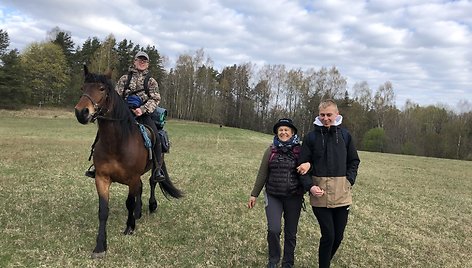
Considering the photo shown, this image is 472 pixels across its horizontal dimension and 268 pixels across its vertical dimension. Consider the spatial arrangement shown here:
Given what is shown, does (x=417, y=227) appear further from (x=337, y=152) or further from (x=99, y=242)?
(x=99, y=242)

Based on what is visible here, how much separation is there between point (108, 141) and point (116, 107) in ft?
1.75

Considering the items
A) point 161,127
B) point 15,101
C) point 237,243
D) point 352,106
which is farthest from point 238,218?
point 352,106

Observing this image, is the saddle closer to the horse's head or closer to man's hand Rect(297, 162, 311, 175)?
the horse's head

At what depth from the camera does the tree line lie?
6028 cm

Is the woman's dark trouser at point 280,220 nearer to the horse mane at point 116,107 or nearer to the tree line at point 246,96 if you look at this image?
the horse mane at point 116,107

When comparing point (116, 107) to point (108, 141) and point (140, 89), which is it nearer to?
point (108, 141)

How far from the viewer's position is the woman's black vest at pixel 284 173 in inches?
196

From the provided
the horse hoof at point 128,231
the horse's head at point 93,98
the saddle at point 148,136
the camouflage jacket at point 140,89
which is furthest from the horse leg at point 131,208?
the horse's head at point 93,98

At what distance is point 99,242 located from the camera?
5496 mm

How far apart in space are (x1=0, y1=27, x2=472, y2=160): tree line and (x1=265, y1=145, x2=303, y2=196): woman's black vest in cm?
5798

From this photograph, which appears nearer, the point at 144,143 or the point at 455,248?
Result: the point at 144,143

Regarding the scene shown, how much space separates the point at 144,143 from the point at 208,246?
2045 millimetres

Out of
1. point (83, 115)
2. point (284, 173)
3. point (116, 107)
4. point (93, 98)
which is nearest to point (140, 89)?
point (116, 107)

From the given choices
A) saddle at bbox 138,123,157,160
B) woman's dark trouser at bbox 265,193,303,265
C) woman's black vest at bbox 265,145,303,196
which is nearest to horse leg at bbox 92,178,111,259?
saddle at bbox 138,123,157,160
